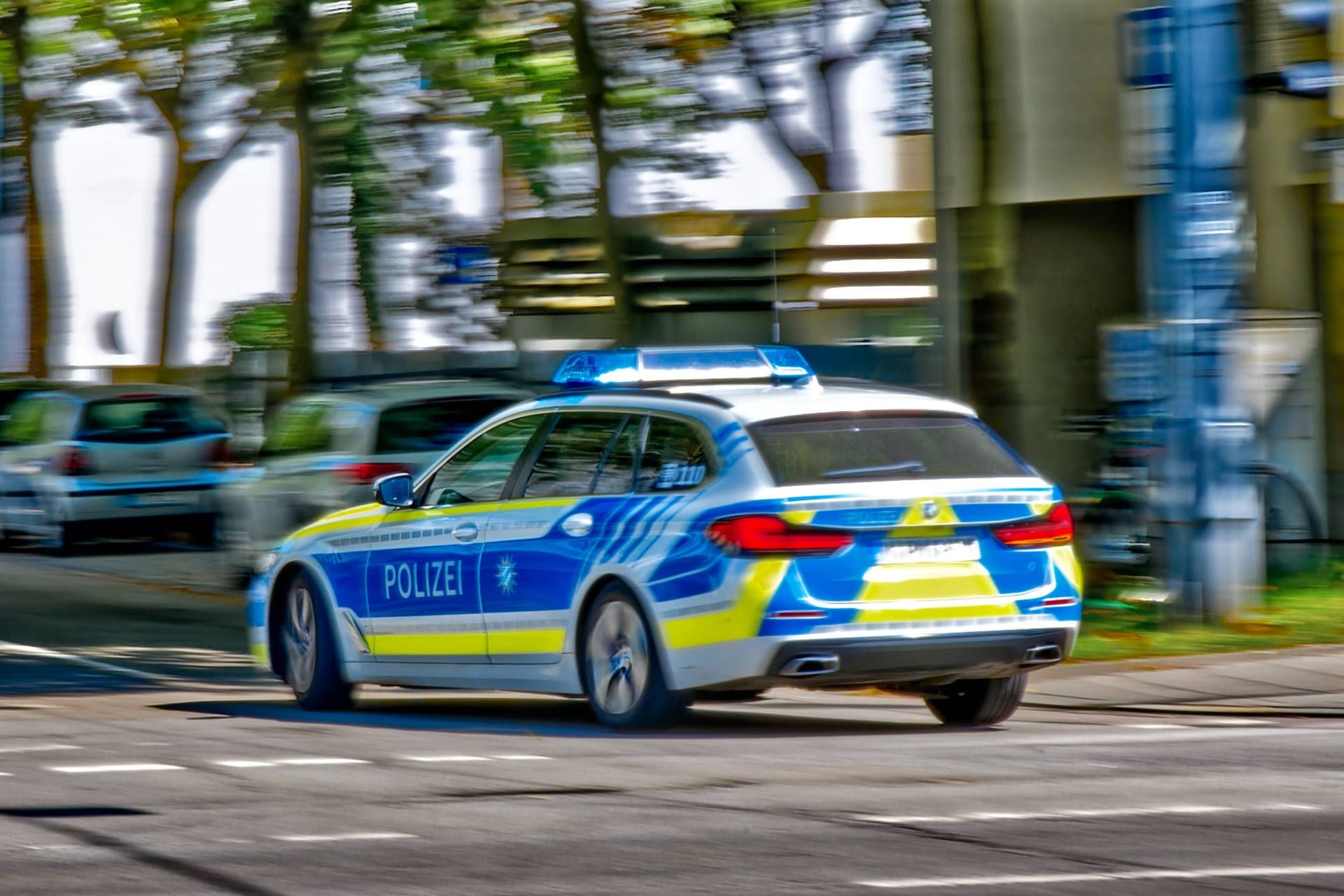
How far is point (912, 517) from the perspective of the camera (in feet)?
31.7

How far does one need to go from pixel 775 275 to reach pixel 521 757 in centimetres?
2317

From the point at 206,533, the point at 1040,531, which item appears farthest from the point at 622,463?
the point at 206,533

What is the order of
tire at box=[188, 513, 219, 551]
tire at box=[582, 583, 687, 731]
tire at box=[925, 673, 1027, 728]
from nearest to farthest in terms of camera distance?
tire at box=[582, 583, 687, 731], tire at box=[925, 673, 1027, 728], tire at box=[188, 513, 219, 551]

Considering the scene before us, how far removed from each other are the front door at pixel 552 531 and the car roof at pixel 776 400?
0.12 metres

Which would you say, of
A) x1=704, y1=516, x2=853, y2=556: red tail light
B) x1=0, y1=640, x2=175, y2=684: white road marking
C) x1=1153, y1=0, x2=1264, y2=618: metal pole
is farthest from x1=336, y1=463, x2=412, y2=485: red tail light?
x1=704, y1=516, x2=853, y2=556: red tail light

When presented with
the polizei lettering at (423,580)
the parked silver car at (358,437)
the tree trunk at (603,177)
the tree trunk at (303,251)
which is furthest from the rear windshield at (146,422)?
the polizei lettering at (423,580)

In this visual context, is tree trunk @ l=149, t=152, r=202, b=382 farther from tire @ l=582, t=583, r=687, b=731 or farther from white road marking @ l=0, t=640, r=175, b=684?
tire @ l=582, t=583, r=687, b=731

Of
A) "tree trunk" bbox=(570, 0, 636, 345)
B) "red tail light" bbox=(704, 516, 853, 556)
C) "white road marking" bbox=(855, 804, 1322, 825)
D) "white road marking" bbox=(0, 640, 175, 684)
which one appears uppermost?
"tree trunk" bbox=(570, 0, 636, 345)

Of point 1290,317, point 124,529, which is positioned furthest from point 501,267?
point 1290,317

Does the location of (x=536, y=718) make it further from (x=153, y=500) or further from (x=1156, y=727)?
(x=153, y=500)

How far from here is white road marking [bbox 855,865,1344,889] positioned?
6.35m

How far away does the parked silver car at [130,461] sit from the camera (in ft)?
71.8

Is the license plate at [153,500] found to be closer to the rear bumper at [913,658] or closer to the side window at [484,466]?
the side window at [484,466]

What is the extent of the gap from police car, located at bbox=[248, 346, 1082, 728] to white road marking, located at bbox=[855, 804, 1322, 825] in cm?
193
